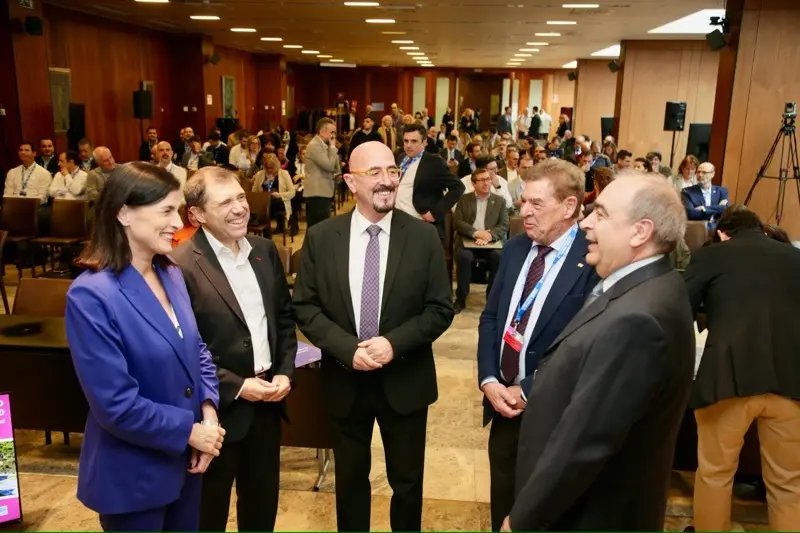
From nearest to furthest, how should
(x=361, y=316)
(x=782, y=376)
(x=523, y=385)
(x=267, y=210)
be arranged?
(x=523, y=385)
(x=361, y=316)
(x=782, y=376)
(x=267, y=210)

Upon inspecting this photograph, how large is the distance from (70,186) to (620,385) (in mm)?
8143

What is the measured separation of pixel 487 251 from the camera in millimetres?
6750

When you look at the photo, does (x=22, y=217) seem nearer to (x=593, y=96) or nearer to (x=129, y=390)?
(x=129, y=390)

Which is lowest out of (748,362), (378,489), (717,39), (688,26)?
(378,489)

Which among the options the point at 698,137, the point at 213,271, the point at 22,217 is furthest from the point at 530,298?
the point at 698,137

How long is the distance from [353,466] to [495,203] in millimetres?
4339

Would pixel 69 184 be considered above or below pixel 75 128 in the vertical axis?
below

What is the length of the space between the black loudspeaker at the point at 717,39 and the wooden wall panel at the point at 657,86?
21.3 ft

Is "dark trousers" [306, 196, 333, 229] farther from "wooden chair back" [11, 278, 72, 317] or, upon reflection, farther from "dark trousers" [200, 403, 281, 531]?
"dark trousers" [200, 403, 281, 531]

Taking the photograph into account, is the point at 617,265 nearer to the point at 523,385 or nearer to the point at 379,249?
the point at 523,385

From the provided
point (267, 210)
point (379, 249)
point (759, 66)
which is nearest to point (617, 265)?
point (379, 249)

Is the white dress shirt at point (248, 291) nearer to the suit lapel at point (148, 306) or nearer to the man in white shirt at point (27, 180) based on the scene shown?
the suit lapel at point (148, 306)

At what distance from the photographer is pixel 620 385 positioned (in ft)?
4.83

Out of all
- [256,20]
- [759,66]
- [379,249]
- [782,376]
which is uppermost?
[256,20]
